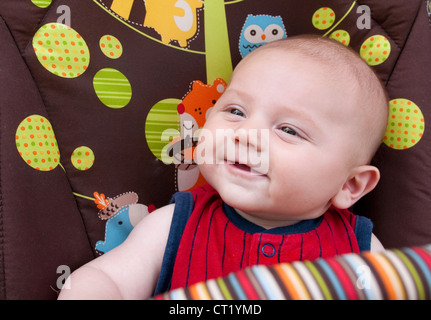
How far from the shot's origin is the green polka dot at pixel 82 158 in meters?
0.94

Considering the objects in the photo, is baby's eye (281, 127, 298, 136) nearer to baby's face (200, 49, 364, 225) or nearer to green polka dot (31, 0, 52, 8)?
baby's face (200, 49, 364, 225)

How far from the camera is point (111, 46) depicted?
3.20ft

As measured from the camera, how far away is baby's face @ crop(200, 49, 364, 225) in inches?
32.0

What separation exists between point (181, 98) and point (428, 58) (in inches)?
22.6

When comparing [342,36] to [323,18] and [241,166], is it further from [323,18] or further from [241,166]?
[241,166]

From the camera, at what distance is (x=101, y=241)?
3.11 ft

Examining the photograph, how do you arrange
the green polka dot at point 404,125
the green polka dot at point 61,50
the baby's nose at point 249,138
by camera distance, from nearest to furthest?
the baby's nose at point 249,138 → the green polka dot at point 61,50 → the green polka dot at point 404,125

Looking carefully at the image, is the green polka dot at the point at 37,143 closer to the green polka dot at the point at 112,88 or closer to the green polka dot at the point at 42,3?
the green polka dot at the point at 112,88

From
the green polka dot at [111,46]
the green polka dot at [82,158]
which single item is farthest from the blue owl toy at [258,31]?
the green polka dot at [82,158]

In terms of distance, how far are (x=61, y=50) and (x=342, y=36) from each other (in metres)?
0.65

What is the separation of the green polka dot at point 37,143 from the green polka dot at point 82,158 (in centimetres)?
4
